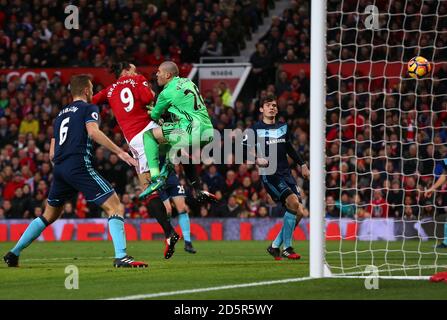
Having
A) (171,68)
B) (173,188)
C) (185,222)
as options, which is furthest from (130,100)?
(185,222)

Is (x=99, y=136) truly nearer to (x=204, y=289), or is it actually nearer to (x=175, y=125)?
(x=175, y=125)

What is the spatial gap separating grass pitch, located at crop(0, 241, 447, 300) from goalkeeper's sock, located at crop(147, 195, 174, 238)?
429mm

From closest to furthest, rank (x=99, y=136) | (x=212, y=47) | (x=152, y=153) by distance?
(x=99, y=136) < (x=152, y=153) < (x=212, y=47)

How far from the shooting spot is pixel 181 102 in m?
12.1

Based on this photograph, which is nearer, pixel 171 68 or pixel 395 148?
pixel 171 68

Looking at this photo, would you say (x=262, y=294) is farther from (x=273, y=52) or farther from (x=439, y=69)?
(x=273, y=52)

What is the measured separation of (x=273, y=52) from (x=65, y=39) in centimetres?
557

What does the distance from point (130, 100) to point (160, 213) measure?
5.10ft

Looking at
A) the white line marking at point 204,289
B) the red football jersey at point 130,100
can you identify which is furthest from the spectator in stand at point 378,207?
the white line marking at point 204,289

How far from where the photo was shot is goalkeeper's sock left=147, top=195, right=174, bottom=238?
12.0 m

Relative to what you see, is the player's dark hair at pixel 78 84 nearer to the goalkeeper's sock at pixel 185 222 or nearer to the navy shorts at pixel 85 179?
the navy shorts at pixel 85 179

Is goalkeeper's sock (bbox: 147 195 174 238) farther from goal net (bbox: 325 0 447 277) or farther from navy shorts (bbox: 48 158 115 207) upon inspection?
goal net (bbox: 325 0 447 277)

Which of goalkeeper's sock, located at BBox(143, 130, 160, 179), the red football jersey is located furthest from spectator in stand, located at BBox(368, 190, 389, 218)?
goalkeeper's sock, located at BBox(143, 130, 160, 179)

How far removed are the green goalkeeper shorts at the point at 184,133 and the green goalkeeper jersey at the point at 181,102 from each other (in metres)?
0.06
